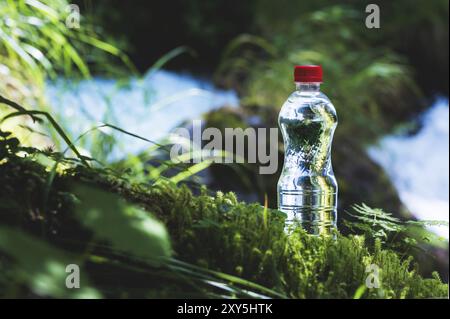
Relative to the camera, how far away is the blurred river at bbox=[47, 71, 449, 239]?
3109mm

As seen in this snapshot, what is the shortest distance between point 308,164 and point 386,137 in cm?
345

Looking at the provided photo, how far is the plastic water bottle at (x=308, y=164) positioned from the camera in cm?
121

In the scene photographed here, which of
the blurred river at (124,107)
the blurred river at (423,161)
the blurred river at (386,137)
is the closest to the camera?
the blurred river at (124,107)

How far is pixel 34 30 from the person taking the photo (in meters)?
2.51

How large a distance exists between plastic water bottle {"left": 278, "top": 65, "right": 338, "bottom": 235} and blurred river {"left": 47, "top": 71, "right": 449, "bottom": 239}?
1.49 m

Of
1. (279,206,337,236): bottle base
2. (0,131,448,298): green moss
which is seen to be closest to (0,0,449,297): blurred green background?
(0,131,448,298): green moss

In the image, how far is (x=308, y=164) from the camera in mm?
1251

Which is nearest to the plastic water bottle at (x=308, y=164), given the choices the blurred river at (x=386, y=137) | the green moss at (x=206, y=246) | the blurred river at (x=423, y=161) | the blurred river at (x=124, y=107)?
the green moss at (x=206, y=246)

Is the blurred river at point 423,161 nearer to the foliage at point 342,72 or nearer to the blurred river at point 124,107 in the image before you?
the foliage at point 342,72

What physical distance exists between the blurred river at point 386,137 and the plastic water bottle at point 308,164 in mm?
1487

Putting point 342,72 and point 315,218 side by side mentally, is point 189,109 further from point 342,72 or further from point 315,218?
point 315,218

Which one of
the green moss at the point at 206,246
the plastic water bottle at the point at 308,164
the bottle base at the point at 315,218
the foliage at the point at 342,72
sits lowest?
the green moss at the point at 206,246

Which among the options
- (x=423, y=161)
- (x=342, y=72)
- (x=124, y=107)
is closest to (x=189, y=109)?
(x=342, y=72)

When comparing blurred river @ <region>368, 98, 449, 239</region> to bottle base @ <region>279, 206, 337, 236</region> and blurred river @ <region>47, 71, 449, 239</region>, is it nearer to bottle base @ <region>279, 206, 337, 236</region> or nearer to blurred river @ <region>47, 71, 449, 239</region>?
blurred river @ <region>47, 71, 449, 239</region>
